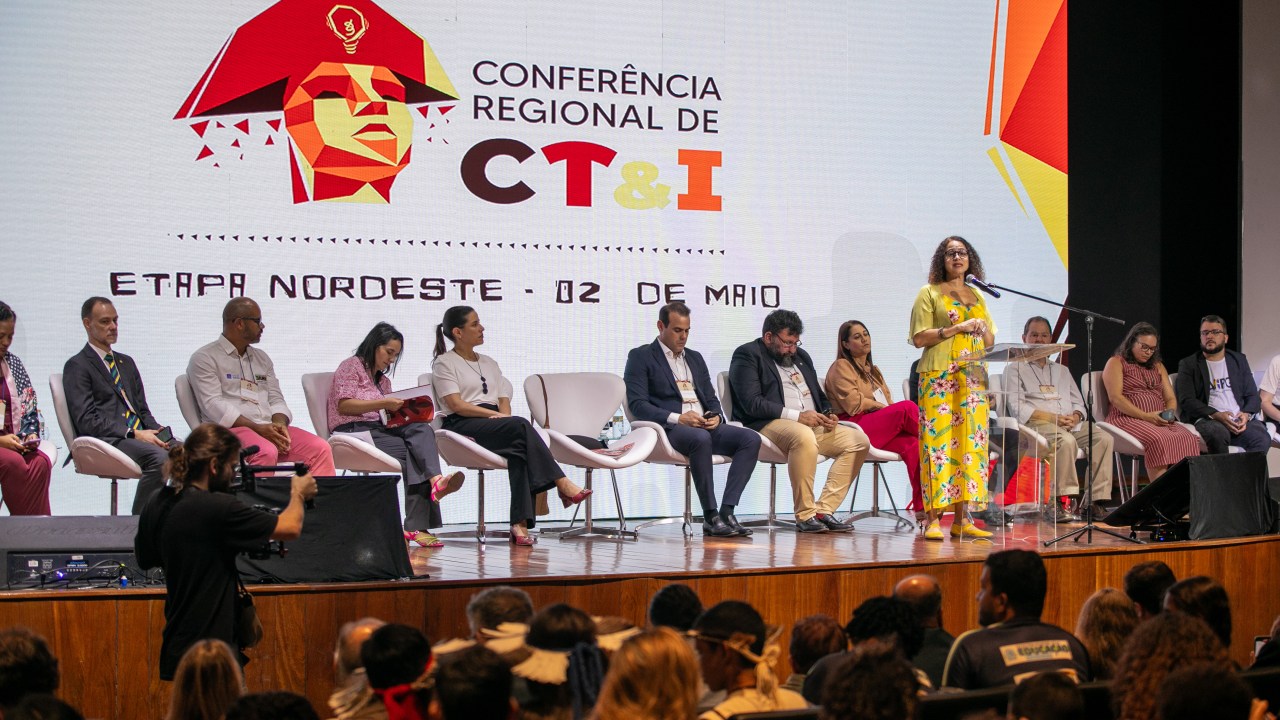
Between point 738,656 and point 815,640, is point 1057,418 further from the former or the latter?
point 738,656

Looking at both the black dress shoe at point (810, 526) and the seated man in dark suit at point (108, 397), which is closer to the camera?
the seated man in dark suit at point (108, 397)

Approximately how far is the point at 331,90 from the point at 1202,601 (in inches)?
199

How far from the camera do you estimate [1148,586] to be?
11.5ft

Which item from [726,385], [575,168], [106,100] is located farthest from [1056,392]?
[106,100]

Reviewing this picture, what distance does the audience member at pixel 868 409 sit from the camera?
6715 millimetres

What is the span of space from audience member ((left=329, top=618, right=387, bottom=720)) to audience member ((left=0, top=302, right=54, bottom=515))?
9.69 ft

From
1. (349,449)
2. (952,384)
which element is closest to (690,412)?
(952,384)

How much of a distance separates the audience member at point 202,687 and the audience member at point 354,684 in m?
0.23

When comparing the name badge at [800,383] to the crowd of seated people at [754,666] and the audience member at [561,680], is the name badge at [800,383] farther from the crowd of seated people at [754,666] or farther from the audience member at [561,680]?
the audience member at [561,680]

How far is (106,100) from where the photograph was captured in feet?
21.0

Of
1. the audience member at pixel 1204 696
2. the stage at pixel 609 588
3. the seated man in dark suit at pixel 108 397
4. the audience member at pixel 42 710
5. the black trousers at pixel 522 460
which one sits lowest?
the stage at pixel 609 588

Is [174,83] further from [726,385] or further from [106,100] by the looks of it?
[726,385]

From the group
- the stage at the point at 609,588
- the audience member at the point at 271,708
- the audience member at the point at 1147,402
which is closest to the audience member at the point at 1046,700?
the audience member at the point at 271,708

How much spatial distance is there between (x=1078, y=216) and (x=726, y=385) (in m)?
3.14
